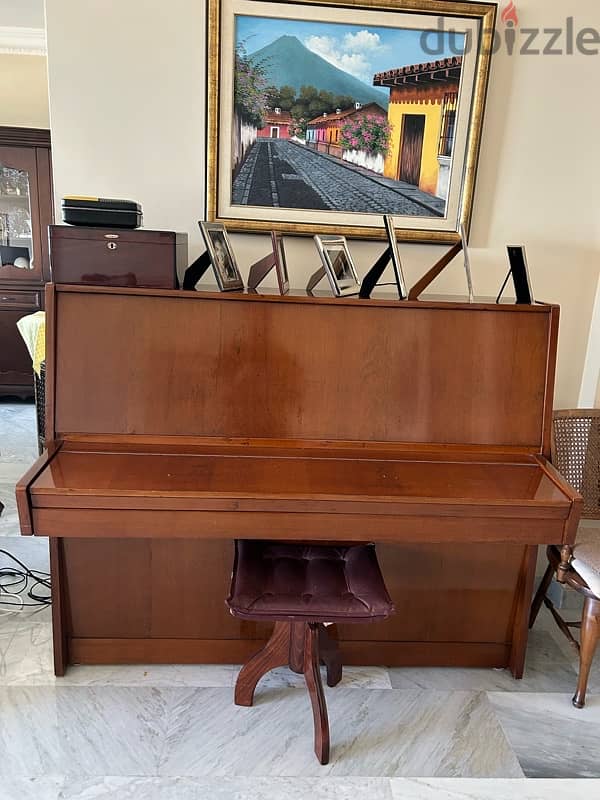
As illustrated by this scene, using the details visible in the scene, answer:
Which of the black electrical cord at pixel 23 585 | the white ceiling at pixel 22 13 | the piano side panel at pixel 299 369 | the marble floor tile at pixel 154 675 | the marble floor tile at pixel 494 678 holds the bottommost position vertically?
the black electrical cord at pixel 23 585

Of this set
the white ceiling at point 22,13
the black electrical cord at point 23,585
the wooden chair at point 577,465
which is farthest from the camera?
the white ceiling at point 22,13

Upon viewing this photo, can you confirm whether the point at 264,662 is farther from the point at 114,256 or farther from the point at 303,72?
the point at 303,72

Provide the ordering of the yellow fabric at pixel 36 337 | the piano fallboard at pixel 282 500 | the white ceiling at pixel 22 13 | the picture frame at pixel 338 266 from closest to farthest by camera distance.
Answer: the piano fallboard at pixel 282 500, the picture frame at pixel 338 266, the yellow fabric at pixel 36 337, the white ceiling at pixel 22 13

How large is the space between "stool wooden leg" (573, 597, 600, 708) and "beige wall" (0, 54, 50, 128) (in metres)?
4.58

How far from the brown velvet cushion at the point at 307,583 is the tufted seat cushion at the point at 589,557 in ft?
2.15

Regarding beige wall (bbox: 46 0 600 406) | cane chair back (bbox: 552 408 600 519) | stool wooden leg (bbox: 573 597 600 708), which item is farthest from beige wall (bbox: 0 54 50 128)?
stool wooden leg (bbox: 573 597 600 708)

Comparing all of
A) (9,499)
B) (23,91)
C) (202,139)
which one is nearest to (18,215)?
(23,91)

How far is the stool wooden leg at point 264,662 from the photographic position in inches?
67.7

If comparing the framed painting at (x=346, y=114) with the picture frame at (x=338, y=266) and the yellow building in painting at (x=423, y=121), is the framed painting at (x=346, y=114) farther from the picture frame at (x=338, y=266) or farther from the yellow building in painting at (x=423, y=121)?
the picture frame at (x=338, y=266)

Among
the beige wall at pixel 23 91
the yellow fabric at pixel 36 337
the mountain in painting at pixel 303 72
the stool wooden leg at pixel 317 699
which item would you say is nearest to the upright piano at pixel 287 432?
the stool wooden leg at pixel 317 699

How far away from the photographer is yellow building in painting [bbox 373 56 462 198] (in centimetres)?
197

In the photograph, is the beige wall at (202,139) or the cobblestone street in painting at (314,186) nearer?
the beige wall at (202,139)

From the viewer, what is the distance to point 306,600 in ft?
4.87

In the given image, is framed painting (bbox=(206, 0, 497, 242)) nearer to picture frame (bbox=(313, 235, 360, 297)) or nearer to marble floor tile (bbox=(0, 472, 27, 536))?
picture frame (bbox=(313, 235, 360, 297))
